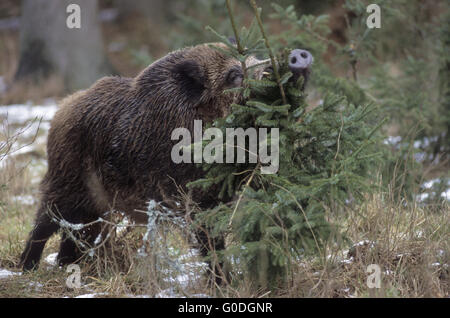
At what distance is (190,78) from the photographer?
4.00m

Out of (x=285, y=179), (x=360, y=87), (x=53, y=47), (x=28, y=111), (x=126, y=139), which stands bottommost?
(x=285, y=179)

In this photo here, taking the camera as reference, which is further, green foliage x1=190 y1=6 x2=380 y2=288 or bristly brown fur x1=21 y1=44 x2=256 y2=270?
bristly brown fur x1=21 y1=44 x2=256 y2=270

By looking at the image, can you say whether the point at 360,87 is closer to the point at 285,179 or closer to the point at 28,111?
the point at 285,179

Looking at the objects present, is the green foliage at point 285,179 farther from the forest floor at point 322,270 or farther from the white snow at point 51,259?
the white snow at point 51,259

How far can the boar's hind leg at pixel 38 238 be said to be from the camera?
429cm

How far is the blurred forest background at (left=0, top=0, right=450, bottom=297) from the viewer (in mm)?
3613

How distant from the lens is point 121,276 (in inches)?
149

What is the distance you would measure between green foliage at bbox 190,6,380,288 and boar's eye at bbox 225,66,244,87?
374 mm

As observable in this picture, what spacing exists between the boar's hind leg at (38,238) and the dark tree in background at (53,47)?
8089mm

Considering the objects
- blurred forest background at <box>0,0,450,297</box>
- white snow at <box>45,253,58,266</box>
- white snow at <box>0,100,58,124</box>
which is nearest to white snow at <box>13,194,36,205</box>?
blurred forest background at <box>0,0,450,297</box>

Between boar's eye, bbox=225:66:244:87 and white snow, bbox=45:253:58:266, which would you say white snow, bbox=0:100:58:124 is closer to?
white snow, bbox=45:253:58:266

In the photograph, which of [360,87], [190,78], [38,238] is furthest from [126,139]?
[360,87]

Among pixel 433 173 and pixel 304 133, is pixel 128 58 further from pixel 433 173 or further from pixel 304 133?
pixel 304 133

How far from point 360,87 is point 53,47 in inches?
338
